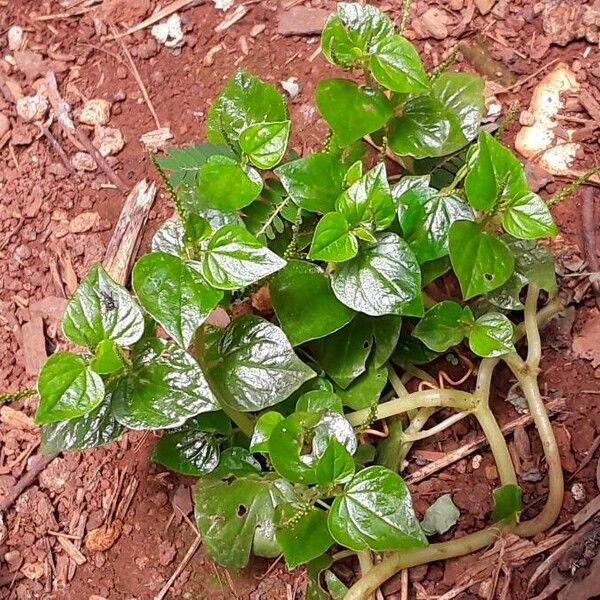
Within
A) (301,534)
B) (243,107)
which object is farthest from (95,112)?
(301,534)

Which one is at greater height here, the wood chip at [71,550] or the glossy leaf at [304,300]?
the glossy leaf at [304,300]

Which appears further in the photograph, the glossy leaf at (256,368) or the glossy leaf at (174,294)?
the glossy leaf at (256,368)

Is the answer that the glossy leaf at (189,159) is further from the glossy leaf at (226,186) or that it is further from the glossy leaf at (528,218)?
the glossy leaf at (528,218)

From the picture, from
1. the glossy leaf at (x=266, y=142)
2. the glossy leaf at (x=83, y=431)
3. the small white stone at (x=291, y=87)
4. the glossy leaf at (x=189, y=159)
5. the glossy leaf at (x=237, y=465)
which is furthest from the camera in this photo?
the small white stone at (x=291, y=87)

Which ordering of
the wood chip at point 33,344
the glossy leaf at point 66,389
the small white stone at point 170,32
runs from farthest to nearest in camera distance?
the small white stone at point 170,32 < the wood chip at point 33,344 < the glossy leaf at point 66,389

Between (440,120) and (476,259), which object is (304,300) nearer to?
(476,259)

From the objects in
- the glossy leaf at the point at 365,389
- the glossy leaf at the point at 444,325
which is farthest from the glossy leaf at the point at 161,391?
the glossy leaf at the point at 444,325

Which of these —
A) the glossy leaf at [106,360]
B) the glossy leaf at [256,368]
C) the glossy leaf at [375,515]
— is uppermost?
the glossy leaf at [106,360]

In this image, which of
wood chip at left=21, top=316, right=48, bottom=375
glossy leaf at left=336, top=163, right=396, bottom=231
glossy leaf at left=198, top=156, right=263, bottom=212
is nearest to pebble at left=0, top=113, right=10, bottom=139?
wood chip at left=21, top=316, right=48, bottom=375

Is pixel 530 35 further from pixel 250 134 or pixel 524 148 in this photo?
pixel 250 134
